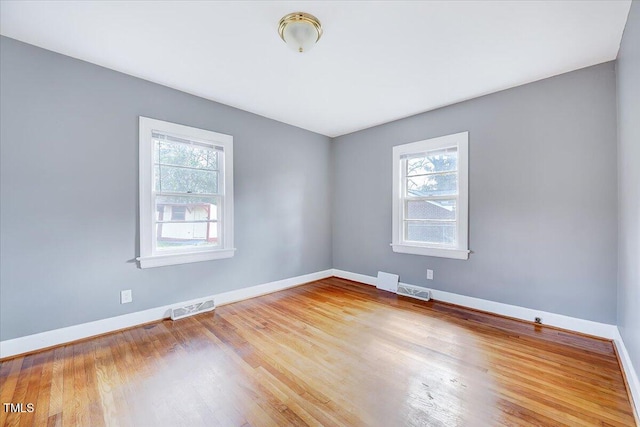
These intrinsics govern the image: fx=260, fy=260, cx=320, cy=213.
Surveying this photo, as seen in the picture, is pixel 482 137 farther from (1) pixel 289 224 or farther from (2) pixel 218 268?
(2) pixel 218 268

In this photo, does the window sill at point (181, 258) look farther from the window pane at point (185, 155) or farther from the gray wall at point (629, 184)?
the gray wall at point (629, 184)

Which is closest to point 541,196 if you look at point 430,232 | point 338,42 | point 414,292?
point 430,232

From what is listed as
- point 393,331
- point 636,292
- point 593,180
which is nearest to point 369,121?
point 593,180

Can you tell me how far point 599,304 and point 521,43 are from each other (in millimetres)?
2406

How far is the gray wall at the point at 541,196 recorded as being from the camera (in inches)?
93.0

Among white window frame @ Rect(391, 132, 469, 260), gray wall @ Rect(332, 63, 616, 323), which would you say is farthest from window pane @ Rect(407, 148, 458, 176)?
gray wall @ Rect(332, 63, 616, 323)

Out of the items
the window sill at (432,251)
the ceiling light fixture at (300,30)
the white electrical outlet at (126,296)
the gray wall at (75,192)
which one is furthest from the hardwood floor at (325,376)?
the ceiling light fixture at (300,30)

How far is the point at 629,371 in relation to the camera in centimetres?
173

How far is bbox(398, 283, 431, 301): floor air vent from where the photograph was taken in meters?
3.40

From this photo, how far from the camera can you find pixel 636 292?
160 cm

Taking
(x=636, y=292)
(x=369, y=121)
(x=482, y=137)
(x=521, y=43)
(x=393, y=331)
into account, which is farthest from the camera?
(x=369, y=121)

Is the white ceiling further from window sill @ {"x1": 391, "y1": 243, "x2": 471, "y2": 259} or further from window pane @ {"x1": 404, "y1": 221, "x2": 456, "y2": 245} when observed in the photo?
window sill @ {"x1": 391, "y1": 243, "x2": 471, "y2": 259}

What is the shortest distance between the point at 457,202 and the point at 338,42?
229cm

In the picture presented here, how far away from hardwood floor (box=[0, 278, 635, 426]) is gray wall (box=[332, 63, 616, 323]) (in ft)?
1.35
